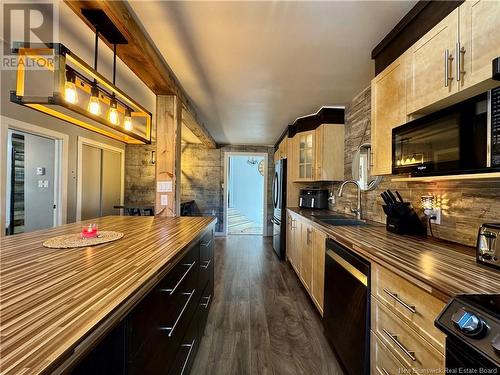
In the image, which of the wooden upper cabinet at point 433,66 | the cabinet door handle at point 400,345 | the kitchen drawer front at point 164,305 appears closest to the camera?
the kitchen drawer front at point 164,305

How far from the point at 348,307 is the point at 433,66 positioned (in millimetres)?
1476

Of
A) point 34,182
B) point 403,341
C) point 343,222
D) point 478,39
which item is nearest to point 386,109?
point 478,39

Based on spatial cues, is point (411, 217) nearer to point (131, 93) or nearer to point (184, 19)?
point (184, 19)

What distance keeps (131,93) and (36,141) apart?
6.21ft

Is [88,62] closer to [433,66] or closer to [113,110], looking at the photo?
[113,110]

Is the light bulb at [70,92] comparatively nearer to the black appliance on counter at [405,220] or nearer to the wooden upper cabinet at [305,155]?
the black appliance on counter at [405,220]

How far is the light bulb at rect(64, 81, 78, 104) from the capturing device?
131 centimetres

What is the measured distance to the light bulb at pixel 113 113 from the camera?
5.94 ft

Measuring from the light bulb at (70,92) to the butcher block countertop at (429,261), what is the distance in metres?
1.82

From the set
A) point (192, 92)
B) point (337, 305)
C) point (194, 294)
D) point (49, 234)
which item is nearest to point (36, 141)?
point (192, 92)

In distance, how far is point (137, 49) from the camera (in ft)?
5.74

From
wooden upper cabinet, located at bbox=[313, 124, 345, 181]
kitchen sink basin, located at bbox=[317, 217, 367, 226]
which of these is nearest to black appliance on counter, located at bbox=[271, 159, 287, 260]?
wooden upper cabinet, located at bbox=[313, 124, 345, 181]

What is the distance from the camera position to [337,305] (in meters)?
1.72

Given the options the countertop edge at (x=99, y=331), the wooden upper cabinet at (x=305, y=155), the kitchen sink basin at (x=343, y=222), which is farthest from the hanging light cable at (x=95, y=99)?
the wooden upper cabinet at (x=305, y=155)
